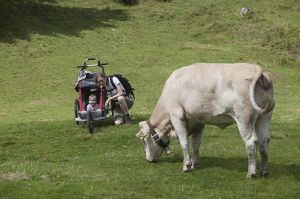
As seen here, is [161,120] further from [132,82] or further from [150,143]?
[132,82]

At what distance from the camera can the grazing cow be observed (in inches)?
479

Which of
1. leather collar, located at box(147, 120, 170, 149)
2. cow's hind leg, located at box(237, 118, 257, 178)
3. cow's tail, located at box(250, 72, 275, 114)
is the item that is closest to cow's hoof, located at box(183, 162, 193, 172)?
leather collar, located at box(147, 120, 170, 149)

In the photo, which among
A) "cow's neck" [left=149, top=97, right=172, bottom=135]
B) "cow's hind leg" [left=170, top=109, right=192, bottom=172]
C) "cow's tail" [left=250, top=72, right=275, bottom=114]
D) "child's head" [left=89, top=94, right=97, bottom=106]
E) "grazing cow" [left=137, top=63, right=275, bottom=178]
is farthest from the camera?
"child's head" [left=89, top=94, right=97, bottom=106]

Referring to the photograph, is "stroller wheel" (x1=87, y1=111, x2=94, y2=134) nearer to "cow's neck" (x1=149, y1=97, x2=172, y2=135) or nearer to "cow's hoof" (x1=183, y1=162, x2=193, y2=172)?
"cow's neck" (x1=149, y1=97, x2=172, y2=135)

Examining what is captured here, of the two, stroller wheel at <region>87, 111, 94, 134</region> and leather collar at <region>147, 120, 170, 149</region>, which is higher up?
leather collar at <region>147, 120, 170, 149</region>

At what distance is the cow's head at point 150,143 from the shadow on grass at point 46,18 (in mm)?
34137

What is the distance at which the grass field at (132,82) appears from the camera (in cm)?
1252

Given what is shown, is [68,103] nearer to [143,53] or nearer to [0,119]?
[0,119]

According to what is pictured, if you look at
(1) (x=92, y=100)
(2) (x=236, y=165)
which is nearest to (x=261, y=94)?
(2) (x=236, y=165)

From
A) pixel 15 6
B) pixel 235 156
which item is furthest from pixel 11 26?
pixel 235 156

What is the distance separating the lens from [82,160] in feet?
51.9

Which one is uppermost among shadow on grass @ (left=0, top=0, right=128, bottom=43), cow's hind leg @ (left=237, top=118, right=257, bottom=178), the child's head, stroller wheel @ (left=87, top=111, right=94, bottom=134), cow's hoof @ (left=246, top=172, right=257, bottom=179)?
cow's hind leg @ (left=237, top=118, right=257, bottom=178)

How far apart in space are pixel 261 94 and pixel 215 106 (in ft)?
3.61

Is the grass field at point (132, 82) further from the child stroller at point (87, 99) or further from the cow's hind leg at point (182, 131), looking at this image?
the child stroller at point (87, 99)
